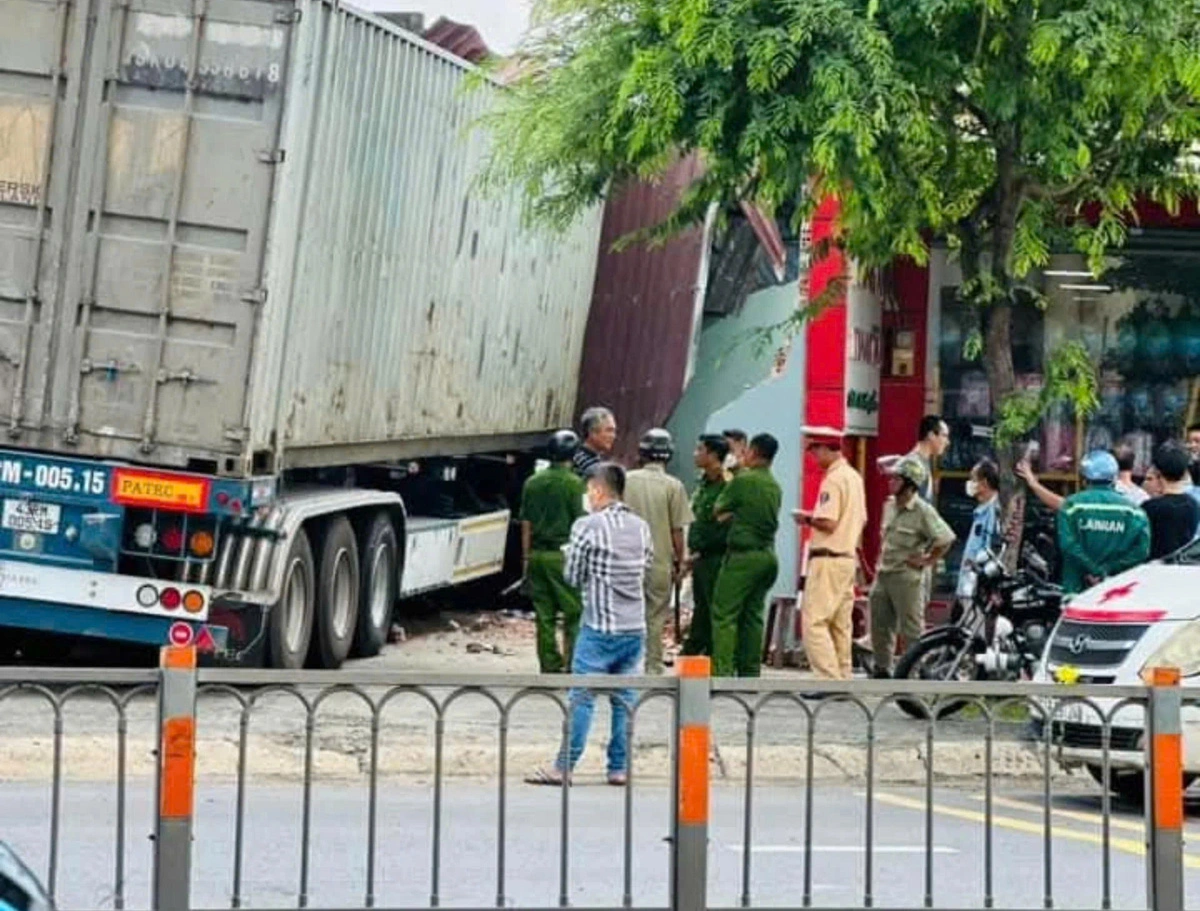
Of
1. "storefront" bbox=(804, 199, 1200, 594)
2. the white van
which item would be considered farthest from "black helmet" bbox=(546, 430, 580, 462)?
"storefront" bbox=(804, 199, 1200, 594)

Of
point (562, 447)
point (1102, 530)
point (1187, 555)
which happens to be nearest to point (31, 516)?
point (562, 447)

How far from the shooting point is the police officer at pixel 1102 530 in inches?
657

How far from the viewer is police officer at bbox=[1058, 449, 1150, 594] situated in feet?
54.7

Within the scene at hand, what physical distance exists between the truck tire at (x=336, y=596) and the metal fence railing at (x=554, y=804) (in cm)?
460

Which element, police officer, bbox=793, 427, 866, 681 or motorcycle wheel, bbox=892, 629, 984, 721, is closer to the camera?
motorcycle wheel, bbox=892, 629, 984, 721

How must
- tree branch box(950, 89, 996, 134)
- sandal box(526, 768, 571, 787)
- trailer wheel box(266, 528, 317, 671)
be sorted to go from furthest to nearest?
trailer wheel box(266, 528, 317, 671) < tree branch box(950, 89, 996, 134) < sandal box(526, 768, 571, 787)

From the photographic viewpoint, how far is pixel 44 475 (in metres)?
16.7

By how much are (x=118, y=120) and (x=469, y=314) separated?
5491 millimetres

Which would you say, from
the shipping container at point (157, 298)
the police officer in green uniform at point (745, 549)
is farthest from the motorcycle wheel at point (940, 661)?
the shipping container at point (157, 298)

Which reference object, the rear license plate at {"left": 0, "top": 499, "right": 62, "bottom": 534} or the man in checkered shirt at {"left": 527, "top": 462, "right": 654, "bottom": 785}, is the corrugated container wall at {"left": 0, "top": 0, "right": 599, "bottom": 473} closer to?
the rear license plate at {"left": 0, "top": 499, "right": 62, "bottom": 534}

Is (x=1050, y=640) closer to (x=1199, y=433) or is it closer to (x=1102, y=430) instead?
(x=1199, y=433)

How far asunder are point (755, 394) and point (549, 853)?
34.7ft

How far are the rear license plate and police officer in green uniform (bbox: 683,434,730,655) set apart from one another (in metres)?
4.15

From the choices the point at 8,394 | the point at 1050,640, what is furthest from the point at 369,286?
the point at 1050,640
